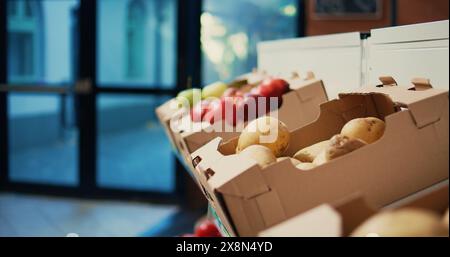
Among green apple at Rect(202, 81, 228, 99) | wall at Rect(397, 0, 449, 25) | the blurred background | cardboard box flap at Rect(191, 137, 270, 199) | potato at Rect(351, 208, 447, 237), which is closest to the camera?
potato at Rect(351, 208, 447, 237)

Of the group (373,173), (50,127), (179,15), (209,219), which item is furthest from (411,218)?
(50,127)

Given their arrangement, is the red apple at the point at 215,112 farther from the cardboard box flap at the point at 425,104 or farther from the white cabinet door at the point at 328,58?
the cardboard box flap at the point at 425,104

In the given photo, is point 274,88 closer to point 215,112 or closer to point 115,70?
point 215,112

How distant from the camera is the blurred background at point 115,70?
4.55m

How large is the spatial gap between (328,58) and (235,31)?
317 cm

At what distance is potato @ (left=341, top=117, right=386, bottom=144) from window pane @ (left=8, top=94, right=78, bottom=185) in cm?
433

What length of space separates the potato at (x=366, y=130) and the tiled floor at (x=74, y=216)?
3.09m

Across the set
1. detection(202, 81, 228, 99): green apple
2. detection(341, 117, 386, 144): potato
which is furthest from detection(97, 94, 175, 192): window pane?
detection(341, 117, 386, 144): potato

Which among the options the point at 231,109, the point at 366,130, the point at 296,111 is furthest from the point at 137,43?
the point at 366,130

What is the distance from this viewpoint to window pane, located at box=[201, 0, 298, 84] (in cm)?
479

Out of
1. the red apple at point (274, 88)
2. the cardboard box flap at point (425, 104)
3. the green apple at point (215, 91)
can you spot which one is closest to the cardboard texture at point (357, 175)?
the cardboard box flap at point (425, 104)

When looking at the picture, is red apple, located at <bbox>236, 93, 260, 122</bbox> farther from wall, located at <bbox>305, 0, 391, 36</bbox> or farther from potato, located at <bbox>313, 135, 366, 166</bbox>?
wall, located at <bbox>305, 0, 391, 36</bbox>
